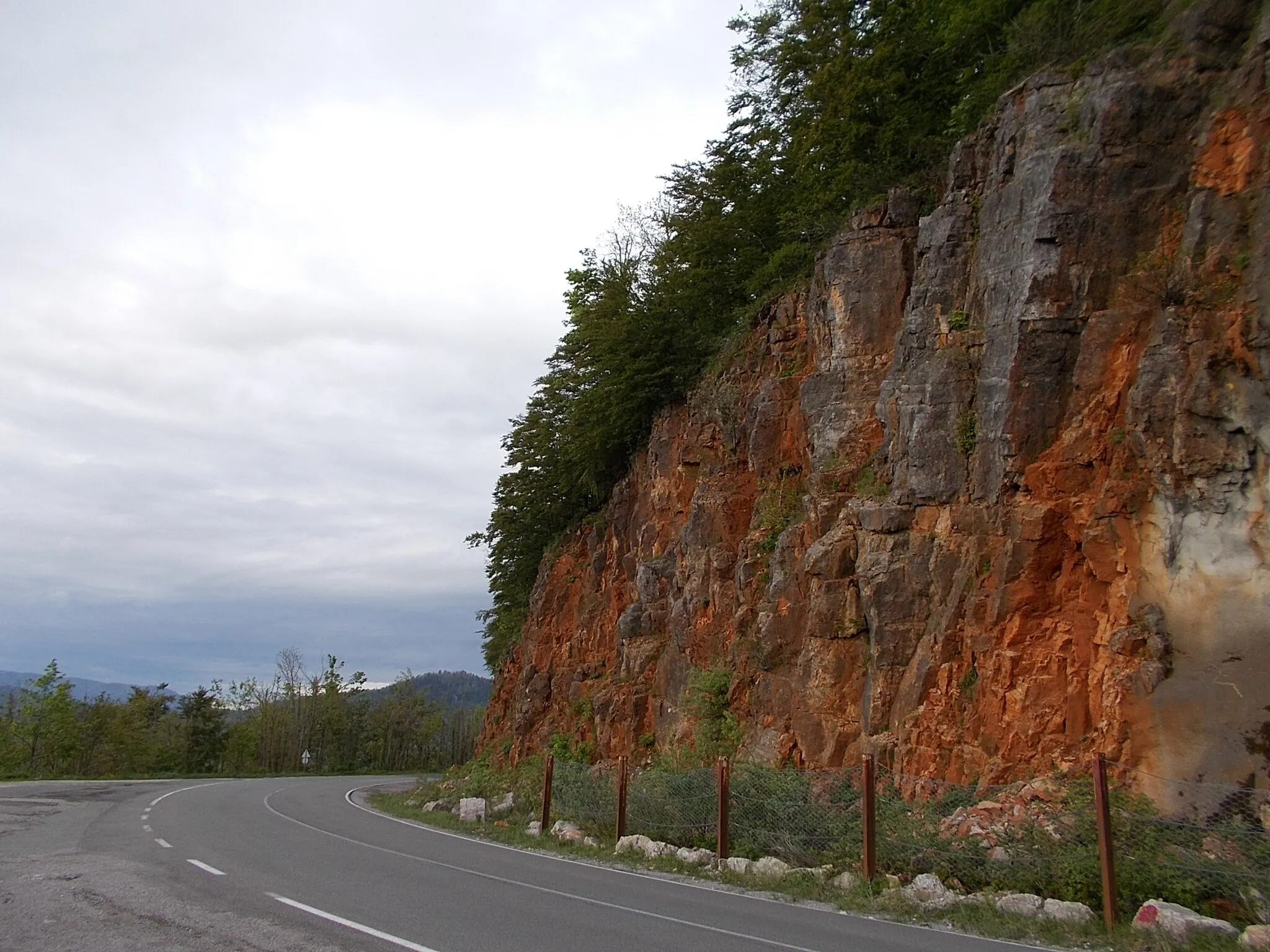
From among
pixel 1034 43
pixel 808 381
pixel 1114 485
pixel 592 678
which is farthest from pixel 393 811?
pixel 1034 43

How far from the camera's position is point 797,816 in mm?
14180

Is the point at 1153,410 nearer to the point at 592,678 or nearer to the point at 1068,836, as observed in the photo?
the point at 1068,836

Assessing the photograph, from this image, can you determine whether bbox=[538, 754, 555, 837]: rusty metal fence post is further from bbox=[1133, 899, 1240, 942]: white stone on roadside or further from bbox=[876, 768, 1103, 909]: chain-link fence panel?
bbox=[1133, 899, 1240, 942]: white stone on roadside

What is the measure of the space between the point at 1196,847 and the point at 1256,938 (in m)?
1.92

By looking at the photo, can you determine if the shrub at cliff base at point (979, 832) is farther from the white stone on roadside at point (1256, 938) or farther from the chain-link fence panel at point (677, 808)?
the white stone on roadside at point (1256, 938)

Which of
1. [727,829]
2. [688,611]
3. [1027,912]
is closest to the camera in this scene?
[1027,912]

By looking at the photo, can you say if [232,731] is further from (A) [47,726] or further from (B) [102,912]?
(B) [102,912]

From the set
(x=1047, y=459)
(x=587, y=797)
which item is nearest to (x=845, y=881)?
(x=1047, y=459)

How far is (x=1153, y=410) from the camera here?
42.5ft

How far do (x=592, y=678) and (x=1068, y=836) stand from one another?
69.9ft

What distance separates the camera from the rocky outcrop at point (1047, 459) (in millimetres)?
11984

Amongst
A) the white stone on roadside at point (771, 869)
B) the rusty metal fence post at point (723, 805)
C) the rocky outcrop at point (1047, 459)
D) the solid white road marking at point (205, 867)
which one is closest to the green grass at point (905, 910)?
the white stone on roadside at point (771, 869)

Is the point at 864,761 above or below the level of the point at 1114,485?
below

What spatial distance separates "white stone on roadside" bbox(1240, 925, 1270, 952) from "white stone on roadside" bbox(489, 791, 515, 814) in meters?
17.1
